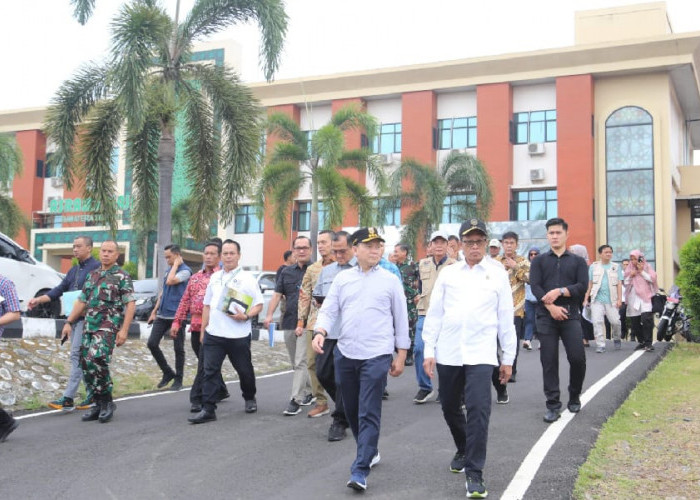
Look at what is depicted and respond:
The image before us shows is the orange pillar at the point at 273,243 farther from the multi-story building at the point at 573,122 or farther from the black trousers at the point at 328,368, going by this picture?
the black trousers at the point at 328,368

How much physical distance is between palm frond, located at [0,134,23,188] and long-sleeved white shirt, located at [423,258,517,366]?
28766 mm

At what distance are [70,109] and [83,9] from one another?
2.50 m

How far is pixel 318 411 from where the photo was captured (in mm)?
8141

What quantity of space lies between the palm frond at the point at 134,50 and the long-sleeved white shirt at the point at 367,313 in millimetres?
10292

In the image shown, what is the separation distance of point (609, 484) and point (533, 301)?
977cm

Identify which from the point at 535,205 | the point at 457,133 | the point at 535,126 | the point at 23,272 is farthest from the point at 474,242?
the point at 457,133

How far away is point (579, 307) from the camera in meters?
7.81

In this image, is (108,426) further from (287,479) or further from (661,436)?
→ (661,436)

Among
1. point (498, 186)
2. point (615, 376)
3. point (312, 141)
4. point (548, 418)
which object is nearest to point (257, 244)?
point (498, 186)

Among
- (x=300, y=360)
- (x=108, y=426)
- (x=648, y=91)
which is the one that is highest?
(x=648, y=91)

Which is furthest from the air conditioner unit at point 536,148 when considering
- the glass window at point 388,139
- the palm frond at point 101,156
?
the palm frond at point 101,156

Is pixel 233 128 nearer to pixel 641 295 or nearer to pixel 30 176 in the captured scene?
pixel 641 295

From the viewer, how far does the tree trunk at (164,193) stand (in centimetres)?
1623

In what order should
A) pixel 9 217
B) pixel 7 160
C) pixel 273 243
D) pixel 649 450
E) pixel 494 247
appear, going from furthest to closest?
pixel 273 243, pixel 9 217, pixel 7 160, pixel 494 247, pixel 649 450
